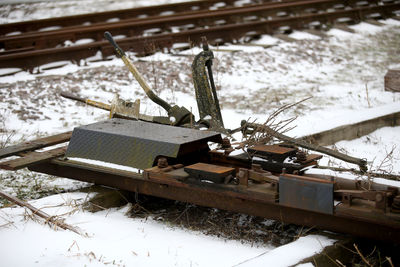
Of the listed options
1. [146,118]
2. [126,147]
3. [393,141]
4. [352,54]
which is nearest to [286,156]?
[126,147]

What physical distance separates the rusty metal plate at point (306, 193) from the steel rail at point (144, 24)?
7719 millimetres

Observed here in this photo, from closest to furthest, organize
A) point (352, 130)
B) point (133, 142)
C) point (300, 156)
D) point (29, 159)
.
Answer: point (300, 156), point (133, 142), point (29, 159), point (352, 130)

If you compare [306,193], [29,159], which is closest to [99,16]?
[29,159]

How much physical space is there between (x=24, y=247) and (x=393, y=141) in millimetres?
4520

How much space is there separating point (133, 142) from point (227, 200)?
3.17 feet

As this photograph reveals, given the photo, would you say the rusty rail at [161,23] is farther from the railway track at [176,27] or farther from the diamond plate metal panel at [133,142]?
the diamond plate metal panel at [133,142]

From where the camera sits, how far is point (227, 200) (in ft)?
13.1

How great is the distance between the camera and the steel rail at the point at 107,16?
11727 mm

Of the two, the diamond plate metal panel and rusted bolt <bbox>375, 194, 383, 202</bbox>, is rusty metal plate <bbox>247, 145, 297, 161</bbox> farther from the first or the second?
rusted bolt <bbox>375, 194, 383, 202</bbox>

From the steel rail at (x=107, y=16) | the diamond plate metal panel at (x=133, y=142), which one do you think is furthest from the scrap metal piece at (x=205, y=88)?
the steel rail at (x=107, y=16)

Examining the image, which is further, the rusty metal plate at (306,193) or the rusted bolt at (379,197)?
the rusty metal plate at (306,193)

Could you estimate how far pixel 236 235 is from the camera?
4.16 metres

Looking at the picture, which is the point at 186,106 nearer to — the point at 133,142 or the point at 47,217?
the point at 133,142

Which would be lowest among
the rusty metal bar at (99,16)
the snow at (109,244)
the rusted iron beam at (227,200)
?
the snow at (109,244)
